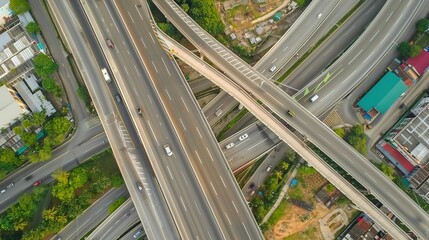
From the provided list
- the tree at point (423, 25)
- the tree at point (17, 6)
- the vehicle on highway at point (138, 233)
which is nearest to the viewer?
the vehicle on highway at point (138, 233)

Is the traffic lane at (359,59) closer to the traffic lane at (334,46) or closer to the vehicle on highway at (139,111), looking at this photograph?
the traffic lane at (334,46)

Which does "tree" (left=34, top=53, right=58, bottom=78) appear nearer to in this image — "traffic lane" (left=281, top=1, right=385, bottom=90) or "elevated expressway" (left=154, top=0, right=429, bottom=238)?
"elevated expressway" (left=154, top=0, right=429, bottom=238)

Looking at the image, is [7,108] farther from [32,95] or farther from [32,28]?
[32,28]

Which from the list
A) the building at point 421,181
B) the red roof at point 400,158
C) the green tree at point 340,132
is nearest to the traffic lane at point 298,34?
the green tree at point 340,132

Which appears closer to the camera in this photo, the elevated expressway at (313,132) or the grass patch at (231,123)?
the elevated expressway at (313,132)

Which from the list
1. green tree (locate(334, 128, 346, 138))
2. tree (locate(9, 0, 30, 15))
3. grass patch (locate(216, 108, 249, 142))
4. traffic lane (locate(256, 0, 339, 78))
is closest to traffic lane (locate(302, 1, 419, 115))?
green tree (locate(334, 128, 346, 138))

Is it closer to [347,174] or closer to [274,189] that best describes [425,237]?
[347,174]
